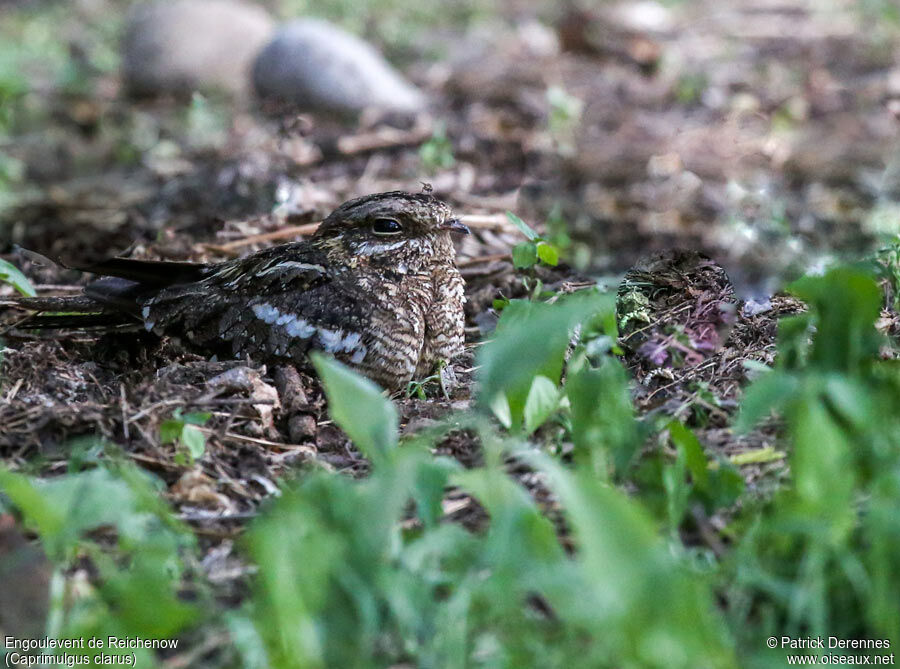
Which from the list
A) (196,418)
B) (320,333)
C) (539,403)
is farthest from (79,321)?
(539,403)

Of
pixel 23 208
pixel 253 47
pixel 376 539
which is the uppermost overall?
pixel 253 47

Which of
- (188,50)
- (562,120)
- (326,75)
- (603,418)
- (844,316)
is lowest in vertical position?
(603,418)

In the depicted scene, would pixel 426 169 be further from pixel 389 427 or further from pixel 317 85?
pixel 389 427

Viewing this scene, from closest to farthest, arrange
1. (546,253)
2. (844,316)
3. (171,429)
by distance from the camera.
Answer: (844,316) < (171,429) < (546,253)

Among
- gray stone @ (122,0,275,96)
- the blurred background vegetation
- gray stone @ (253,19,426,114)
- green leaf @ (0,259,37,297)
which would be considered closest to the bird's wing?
the blurred background vegetation

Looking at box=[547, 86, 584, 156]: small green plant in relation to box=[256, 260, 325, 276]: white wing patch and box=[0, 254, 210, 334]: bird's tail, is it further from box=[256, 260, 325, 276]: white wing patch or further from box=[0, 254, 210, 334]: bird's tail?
box=[0, 254, 210, 334]: bird's tail

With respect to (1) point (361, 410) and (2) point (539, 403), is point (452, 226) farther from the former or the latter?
(1) point (361, 410)

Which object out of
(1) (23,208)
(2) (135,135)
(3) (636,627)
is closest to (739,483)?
(3) (636,627)
